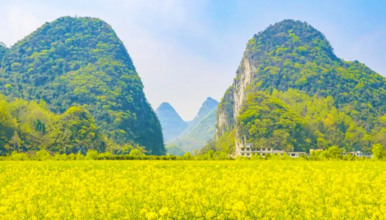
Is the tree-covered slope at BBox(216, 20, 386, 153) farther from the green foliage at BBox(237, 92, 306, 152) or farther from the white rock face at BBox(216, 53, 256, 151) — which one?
the green foliage at BBox(237, 92, 306, 152)

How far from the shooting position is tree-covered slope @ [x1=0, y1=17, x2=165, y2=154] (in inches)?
5059

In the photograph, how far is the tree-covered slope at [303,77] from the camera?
128125 mm

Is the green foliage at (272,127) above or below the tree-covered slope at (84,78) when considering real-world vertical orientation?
below

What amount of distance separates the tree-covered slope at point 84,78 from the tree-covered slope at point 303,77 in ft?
118

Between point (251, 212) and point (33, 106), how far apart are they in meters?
102

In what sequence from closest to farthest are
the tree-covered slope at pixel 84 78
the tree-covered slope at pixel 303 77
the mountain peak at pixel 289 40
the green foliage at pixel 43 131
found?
the green foliage at pixel 43 131
the tree-covered slope at pixel 303 77
the tree-covered slope at pixel 84 78
the mountain peak at pixel 289 40

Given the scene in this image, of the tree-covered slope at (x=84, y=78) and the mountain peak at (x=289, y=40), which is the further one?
the mountain peak at (x=289, y=40)

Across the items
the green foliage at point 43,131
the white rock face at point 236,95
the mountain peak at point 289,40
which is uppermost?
the mountain peak at point 289,40

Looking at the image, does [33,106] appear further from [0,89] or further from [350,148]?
[350,148]

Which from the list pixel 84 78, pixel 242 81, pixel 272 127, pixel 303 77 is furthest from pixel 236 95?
pixel 84 78

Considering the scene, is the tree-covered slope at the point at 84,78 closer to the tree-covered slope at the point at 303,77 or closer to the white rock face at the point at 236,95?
the white rock face at the point at 236,95

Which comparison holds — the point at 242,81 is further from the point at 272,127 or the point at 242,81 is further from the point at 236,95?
the point at 272,127


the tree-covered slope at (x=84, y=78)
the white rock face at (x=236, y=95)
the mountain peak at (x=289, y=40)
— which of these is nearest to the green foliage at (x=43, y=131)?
the tree-covered slope at (x=84, y=78)

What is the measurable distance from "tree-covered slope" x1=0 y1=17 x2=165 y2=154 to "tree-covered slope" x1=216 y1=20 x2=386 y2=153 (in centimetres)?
3588
